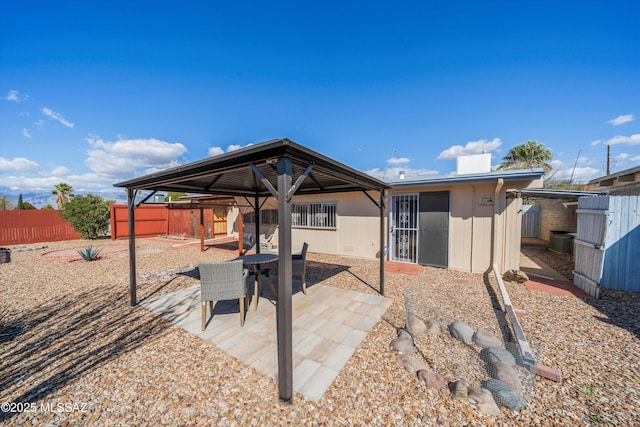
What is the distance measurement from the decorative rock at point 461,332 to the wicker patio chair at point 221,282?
317cm

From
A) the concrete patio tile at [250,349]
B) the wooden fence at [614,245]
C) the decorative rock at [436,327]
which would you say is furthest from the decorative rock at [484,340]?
the wooden fence at [614,245]

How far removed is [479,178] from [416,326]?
4.54 meters

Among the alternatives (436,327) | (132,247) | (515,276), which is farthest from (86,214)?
(515,276)

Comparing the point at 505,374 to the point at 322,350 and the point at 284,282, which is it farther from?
the point at 284,282

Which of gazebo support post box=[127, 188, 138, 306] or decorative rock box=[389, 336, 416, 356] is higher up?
gazebo support post box=[127, 188, 138, 306]

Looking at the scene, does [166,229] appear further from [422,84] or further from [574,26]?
[574,26]

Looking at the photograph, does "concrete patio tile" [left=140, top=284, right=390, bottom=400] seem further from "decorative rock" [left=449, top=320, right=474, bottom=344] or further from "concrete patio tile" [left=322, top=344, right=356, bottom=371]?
"decorative rock" [left=449, top=320, right=474, bottom=344]

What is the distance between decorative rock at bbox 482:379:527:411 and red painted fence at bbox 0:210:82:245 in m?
20.1

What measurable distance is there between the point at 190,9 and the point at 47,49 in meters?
5.19

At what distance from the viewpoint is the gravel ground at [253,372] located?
2.06m

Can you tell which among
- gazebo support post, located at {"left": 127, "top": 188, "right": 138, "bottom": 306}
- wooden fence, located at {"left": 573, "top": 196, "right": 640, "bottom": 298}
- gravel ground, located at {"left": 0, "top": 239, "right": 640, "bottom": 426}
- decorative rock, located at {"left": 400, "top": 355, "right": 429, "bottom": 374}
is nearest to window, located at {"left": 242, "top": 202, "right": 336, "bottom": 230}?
gravel ground, located at {"left": 0, "top": 239, "right": 640, "bottom": 426}

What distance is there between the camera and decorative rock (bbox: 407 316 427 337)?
3334 mm

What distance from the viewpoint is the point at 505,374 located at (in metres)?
2.42


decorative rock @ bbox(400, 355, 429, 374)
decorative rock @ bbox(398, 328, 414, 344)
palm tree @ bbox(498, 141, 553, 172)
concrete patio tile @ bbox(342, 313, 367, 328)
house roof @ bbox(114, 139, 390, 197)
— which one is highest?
palm tree @ bbox(498, 141, 553, 172)
